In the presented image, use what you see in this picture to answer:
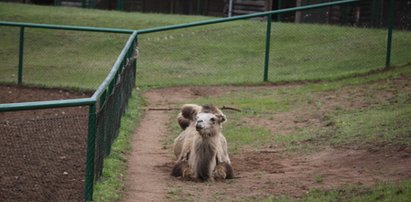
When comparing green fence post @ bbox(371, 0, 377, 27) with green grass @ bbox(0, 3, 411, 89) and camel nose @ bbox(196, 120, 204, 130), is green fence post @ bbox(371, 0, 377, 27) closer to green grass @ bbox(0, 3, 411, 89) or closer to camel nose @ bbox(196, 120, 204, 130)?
green grass @ bbox(0, 3, 411, 89)

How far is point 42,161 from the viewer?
11578 millimetres

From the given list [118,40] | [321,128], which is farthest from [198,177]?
[118,40]

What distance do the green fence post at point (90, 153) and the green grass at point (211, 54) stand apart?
11.5 m

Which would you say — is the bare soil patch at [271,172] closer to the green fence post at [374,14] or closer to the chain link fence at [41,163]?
the chain link fence at [41,163]

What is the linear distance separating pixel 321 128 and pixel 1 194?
6.31 metres

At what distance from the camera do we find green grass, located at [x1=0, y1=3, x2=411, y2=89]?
2177cm

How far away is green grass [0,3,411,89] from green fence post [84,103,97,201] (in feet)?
37.6

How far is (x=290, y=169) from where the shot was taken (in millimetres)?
12523

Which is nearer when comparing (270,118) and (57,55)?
(270,118)

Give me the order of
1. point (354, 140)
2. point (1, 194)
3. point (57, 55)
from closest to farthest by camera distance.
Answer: point (1, 194) < point (354, 140) < point (57, 55)

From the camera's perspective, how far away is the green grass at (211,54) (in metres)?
21.8

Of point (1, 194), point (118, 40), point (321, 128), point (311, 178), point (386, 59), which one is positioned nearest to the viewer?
point (1, 194)

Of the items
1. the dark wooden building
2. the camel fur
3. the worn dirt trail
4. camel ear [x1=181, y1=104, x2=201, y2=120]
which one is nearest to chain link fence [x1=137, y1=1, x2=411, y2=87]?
the dark wooden building

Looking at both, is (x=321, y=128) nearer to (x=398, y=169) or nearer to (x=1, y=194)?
(x=398, y=169)
